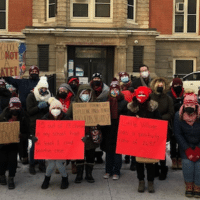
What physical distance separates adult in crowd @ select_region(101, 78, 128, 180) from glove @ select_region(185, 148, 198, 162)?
1.27 metres

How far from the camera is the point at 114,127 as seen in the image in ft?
21.6

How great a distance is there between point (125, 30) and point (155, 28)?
1806 millimetres

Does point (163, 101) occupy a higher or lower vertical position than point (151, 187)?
higher

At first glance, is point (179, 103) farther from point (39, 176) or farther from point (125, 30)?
point (125, 30)

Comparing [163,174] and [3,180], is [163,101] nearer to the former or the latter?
[163,174]

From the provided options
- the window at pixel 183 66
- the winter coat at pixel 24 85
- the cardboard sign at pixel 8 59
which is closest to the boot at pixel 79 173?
the winter coat at pixel 24 85

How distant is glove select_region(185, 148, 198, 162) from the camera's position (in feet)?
18.8

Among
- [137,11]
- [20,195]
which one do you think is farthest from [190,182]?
[137,11]

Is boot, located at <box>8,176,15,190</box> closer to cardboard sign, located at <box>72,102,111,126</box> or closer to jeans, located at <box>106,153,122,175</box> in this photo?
cardboard sign, located at <box>72,102,111,126</box>

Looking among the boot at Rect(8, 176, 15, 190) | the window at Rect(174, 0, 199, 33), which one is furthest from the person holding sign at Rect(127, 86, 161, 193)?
the window at Rect(174, 0, 199, 33)

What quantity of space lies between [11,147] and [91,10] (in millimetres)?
15214

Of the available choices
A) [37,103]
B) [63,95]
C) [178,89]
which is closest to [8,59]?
[37,103]

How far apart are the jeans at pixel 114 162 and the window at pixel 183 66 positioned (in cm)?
1639

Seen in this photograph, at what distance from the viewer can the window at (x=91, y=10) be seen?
20.3 metres
